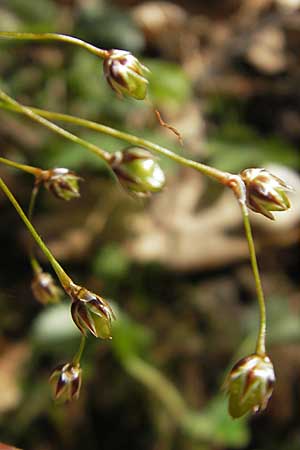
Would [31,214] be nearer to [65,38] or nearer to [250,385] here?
[65,38]

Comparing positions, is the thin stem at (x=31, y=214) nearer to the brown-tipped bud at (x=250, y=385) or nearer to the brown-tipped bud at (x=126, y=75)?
the brown-tipped bud at (x=126, y=75)

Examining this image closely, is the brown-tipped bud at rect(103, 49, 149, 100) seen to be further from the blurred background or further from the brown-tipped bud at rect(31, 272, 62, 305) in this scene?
the blurred background

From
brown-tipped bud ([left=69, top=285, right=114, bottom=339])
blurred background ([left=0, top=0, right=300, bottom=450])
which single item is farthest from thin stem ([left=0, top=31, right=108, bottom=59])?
blurred background ([left=0, top=0, right=300, bottom=450])

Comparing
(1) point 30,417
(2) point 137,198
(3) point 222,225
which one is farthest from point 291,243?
(2) point 137,198

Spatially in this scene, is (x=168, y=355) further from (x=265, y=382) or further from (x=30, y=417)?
(x=265, y=382)

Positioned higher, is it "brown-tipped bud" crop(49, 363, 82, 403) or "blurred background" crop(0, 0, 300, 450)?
"brown-tipped bud" crop(49, 363, 82, 403)

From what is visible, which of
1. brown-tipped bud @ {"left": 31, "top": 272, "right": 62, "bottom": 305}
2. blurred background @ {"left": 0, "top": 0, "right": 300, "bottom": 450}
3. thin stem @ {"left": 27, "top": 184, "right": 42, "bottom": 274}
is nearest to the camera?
thin stem @ {"left": 27, "top": 184, "right": 42, "bottom": 274}
